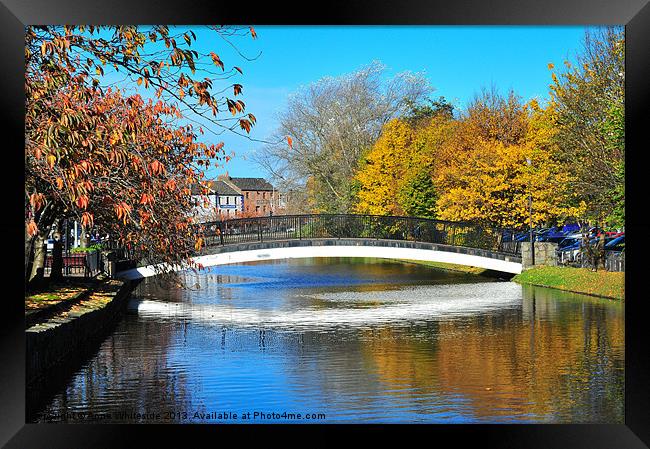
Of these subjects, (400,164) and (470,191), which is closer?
(470,191)

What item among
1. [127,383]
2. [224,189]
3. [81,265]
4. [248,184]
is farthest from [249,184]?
[127,383]

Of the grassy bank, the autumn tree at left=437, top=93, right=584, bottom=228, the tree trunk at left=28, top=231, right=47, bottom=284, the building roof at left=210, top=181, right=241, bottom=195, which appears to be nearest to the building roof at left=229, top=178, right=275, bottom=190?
the building roof at left=210, top=181, right=241, bottom=195

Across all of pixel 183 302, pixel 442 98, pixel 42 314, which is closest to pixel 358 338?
pixel 42 314

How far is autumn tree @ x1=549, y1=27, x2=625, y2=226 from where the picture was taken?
1828 cm

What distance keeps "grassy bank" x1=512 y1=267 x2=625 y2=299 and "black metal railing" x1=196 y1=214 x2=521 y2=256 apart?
150 cm

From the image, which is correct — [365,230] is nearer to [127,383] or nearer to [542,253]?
[542,253]

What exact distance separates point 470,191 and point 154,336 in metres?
14.3

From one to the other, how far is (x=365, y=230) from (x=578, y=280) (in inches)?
249

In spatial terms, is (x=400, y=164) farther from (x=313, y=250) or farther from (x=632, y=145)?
(x=632, y=145)

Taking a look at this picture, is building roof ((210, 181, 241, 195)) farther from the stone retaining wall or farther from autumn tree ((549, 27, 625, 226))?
the stone retaining wall

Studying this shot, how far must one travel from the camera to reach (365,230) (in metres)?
25.3

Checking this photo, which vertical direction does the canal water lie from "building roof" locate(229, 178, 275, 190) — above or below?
below

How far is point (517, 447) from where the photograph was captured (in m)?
6.34

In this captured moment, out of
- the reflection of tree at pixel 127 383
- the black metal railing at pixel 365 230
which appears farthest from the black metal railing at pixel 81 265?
the reflection of tree at pixel 127 383
